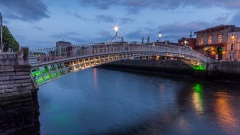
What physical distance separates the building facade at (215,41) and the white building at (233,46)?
837 millimetres

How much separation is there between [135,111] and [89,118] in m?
3.45

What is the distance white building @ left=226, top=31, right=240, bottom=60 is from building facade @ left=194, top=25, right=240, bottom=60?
0.84m

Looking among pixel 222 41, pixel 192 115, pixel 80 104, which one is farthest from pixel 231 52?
pixel 80 104

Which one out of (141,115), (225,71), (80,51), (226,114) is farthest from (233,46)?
(80,51)

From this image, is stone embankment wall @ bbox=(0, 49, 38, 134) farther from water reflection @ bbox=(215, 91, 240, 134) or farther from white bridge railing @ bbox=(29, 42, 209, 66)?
water reflection @ bbox=(215, 91, 240, 134)

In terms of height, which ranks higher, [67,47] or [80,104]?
[67,47]

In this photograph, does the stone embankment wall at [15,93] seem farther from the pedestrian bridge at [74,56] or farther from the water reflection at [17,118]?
the pedestrian bridge at [74,56]

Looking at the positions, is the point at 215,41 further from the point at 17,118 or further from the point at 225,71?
the point at 17,118

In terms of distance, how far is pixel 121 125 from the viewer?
11.5 meters

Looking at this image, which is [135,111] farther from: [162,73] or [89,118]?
[162,73]

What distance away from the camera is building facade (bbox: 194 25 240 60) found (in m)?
Result: 39.6

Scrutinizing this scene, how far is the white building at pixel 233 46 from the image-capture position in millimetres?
36688

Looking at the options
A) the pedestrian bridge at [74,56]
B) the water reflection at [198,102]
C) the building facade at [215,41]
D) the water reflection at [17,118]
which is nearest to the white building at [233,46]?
the building facade at [215,41]

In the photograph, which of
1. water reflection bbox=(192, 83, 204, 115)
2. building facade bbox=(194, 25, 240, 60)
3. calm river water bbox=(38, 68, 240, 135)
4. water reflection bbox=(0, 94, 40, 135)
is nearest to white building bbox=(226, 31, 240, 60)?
building facade bbox=(194, 25, 240, 60)
